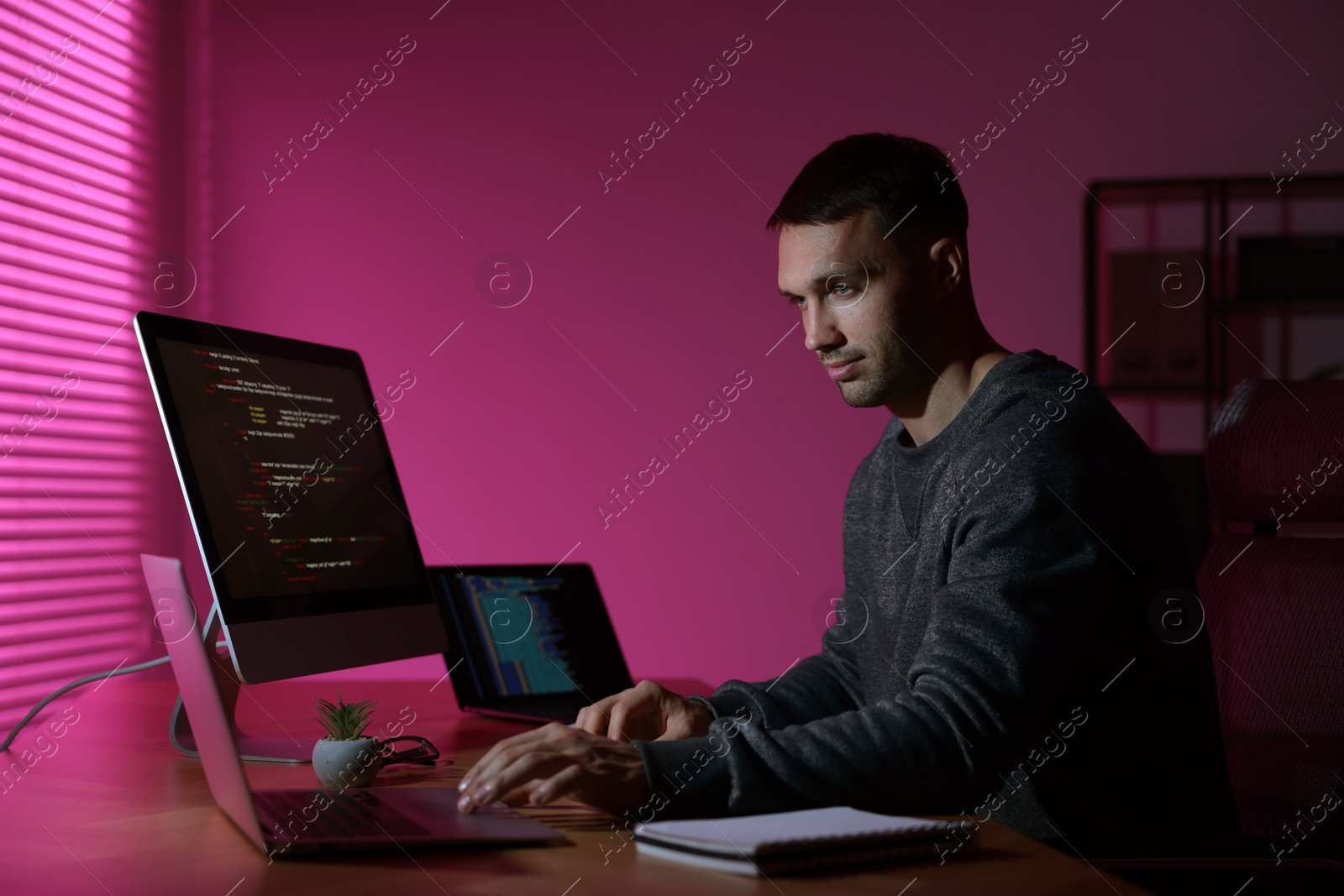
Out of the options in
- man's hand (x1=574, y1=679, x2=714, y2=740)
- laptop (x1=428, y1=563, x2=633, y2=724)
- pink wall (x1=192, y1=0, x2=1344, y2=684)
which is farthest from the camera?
pink wall (x1=192, y1=0, x2=1344, y2=684)

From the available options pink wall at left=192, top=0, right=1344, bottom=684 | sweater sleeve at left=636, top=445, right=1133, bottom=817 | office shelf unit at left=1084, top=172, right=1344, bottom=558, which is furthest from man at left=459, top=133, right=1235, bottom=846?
office shelf unit at left=1084, top=172, right=1344, bottom=558

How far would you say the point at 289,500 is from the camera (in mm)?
1363

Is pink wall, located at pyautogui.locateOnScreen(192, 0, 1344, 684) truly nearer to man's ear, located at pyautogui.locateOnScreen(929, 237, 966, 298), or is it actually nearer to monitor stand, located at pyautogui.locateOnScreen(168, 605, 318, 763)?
man's ear, located at pyautogui.locateOnScreen(929, 237, 966, 298)

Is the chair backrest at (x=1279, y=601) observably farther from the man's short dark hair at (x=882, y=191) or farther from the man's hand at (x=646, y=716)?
the man's hand at (x=646, y=716)

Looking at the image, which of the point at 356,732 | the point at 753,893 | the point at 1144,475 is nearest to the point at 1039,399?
the point at 1144,475

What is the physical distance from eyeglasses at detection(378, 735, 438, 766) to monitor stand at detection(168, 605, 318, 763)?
0.09 m

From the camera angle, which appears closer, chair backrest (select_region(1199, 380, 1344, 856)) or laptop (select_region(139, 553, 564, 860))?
laptop (select_region(139, 553, 564, 860))

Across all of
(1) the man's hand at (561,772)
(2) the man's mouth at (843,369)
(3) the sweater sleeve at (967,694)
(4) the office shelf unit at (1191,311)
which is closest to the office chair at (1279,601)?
(3) the sweater sleeve at (967,694)

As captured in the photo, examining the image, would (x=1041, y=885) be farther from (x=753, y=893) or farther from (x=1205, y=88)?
(x=1205, y=88)

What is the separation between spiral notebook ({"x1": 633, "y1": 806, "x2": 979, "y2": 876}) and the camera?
83cm

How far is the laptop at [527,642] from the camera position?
5.57 ft

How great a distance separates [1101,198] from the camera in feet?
10.5

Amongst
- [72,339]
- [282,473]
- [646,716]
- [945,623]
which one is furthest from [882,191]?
[72,339]

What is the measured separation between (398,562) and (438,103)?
230 cm
